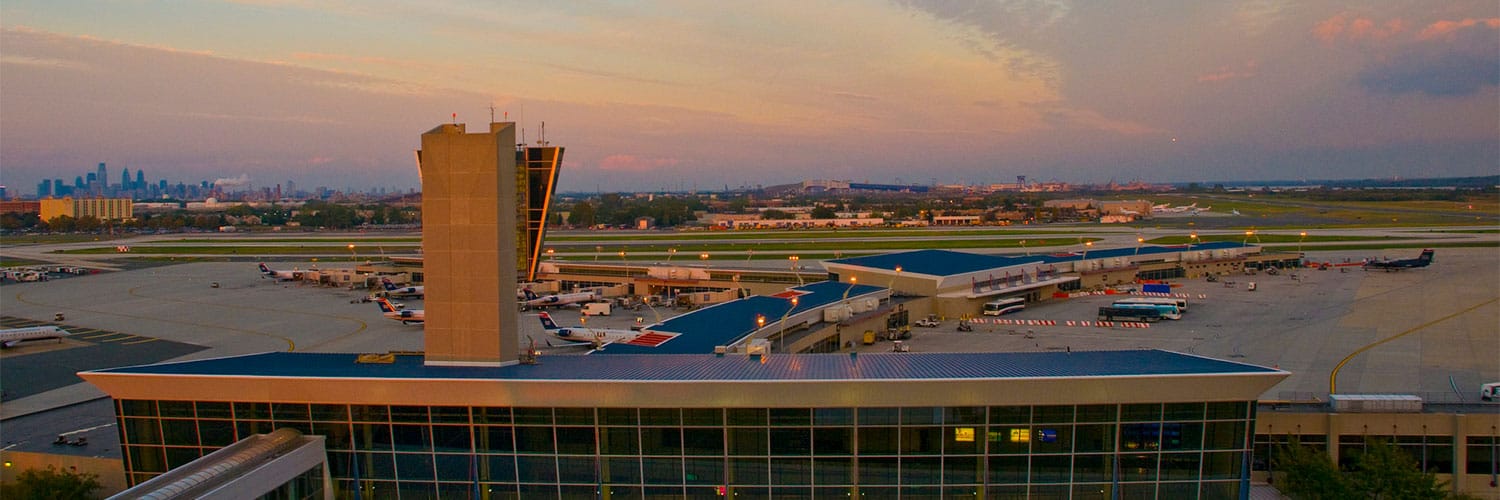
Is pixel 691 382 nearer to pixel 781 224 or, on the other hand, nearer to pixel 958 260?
pixel 958 260

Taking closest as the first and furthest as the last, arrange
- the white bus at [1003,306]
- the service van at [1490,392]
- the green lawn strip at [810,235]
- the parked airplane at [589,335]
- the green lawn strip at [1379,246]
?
1. the service van at [1490,392]
2. the parked airplane at [589,335]
3. the white bus at [1003,306]
4. the green lawn strip at [1379,246]
5. the green lawn strip at [810,235]

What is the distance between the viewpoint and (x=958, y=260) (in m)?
60.7

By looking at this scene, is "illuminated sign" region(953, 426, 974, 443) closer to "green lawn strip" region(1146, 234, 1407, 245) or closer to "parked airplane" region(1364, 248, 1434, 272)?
"parked airplane" region(1364, 248, 1434, 272)

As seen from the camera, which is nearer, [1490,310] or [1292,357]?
[1292,357]

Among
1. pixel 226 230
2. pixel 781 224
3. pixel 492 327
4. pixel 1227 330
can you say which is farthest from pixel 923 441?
pixel 226 230

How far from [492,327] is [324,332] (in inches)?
1277

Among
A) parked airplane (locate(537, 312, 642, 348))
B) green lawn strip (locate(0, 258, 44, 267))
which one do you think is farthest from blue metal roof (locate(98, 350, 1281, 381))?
green lawn strip (locate(0, 258, 44, 267))

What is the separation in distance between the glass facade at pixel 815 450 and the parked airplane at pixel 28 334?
37.0 metres

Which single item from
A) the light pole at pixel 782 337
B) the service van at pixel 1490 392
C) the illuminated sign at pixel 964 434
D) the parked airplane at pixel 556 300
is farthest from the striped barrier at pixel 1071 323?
the illuminated sign at pixel 964 434

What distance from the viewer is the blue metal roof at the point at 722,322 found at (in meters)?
31.1

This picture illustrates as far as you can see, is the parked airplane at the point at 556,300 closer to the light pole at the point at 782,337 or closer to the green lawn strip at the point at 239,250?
the light pole at the point at 782,337

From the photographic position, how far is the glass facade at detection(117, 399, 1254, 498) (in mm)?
19234

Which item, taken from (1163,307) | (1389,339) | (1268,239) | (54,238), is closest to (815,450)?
(1389,339)

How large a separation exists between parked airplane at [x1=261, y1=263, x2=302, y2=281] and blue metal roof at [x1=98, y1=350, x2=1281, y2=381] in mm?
59277
